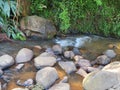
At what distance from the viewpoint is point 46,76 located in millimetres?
4035

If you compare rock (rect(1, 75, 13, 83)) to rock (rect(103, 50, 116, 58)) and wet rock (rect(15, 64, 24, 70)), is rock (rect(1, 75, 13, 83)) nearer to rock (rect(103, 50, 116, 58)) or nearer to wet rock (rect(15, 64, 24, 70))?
wet rock (rect(15, 64, 24, 70))

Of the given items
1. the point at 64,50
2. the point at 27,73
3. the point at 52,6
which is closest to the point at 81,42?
the point at 64,50

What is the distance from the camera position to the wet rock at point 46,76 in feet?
13.1

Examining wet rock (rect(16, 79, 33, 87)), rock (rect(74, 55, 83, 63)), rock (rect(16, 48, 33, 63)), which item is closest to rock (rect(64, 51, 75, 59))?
rock (rect(74, 55, 83, 63))

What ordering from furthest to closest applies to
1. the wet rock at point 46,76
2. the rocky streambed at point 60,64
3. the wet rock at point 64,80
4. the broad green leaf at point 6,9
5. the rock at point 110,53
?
the broad green leaf at point 6,9
the rock at point 110,53
the wet rock at point 64,80
the wet rock at point 46,76
the rocky streambed at point 60,64

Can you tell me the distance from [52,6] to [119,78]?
3.07 m

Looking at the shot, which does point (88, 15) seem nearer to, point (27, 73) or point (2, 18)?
point (2, 18)

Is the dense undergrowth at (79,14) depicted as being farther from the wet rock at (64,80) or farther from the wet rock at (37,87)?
the wet rock at (37,87)

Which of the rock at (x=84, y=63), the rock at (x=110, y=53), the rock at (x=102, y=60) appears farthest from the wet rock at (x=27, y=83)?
the rock at (x=110, y=53)

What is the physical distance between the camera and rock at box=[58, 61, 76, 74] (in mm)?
4487

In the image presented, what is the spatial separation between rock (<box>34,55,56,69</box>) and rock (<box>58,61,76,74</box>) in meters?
0.15

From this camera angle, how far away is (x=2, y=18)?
5707mm

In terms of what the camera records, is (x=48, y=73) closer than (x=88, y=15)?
Yes

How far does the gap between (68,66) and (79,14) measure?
6.09 feet
